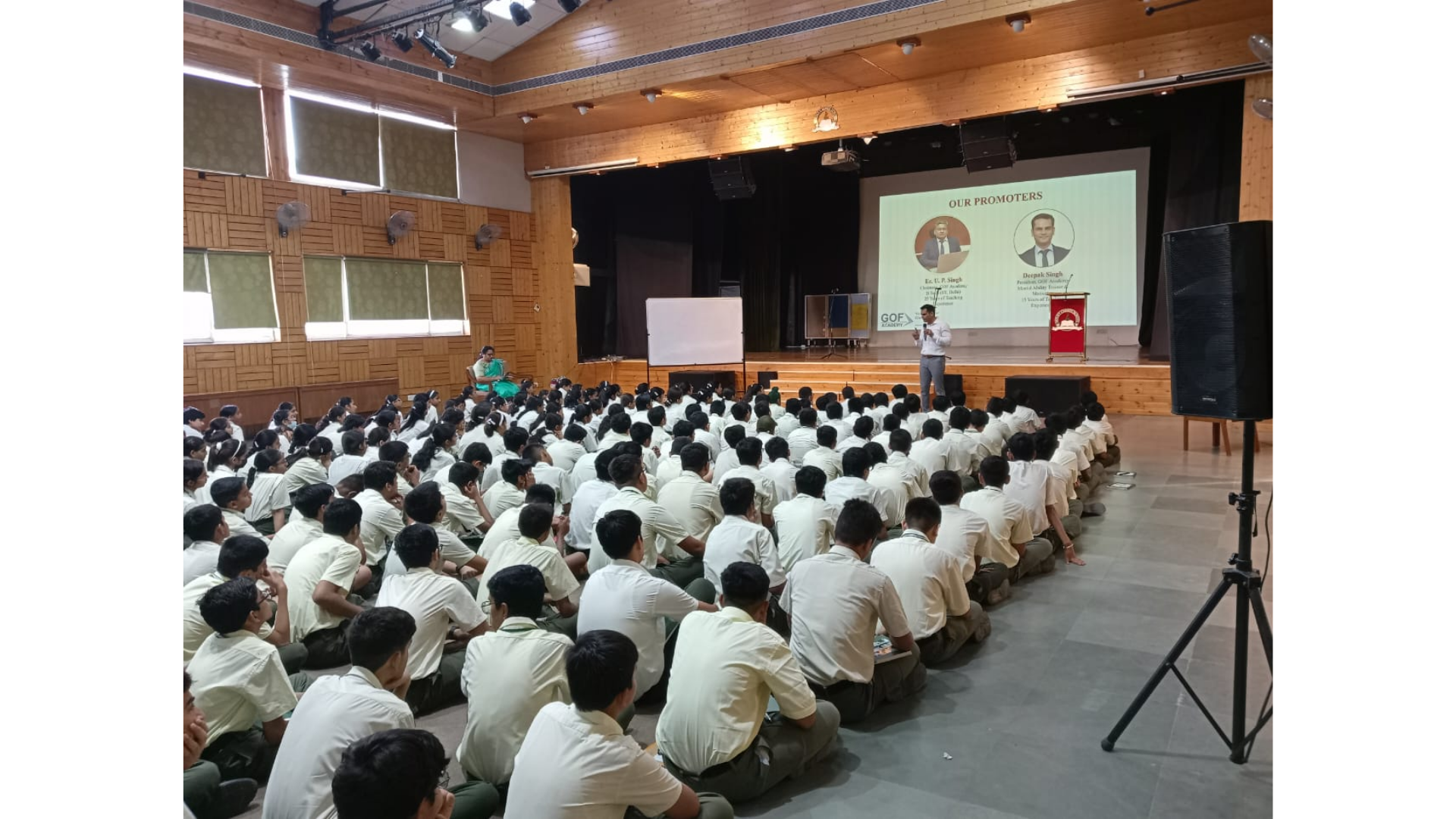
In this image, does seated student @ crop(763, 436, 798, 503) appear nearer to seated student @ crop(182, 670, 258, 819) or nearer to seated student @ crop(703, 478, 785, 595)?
seated student @ crop(703, 478, 785, 595)

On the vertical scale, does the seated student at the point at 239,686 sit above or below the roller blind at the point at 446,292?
below

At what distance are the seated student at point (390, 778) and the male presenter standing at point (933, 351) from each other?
8.58 meters

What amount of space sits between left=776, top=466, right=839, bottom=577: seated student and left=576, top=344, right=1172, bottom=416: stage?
21.0ft

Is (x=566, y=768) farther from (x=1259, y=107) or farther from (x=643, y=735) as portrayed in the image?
(x=1259, y=107)

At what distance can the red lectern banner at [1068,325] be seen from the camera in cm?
A: 1135

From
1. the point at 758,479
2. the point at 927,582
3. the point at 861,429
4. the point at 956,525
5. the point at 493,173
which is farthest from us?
the point at 493,173

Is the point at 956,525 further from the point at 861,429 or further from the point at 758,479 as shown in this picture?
the point at 861,429

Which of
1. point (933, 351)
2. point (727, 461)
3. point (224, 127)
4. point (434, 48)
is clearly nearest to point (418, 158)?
point (224, 127)

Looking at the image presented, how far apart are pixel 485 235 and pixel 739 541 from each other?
1113cm

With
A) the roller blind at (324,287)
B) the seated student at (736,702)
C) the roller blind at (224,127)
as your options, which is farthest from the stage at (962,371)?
the seated student at (736,702)

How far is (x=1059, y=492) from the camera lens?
532 cm

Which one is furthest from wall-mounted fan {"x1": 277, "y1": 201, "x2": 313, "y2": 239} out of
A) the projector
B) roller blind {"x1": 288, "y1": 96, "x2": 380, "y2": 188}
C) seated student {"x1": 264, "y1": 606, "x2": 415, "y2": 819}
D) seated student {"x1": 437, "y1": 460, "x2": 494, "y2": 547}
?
seated student {"x1": 264, "y1": 606, "x2": 415, "y2": 819}

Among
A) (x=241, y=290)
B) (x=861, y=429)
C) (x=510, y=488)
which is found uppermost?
(x=241, y=290)

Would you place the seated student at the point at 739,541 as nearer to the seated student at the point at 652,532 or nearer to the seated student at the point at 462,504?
the seated student at the point at 652,532
